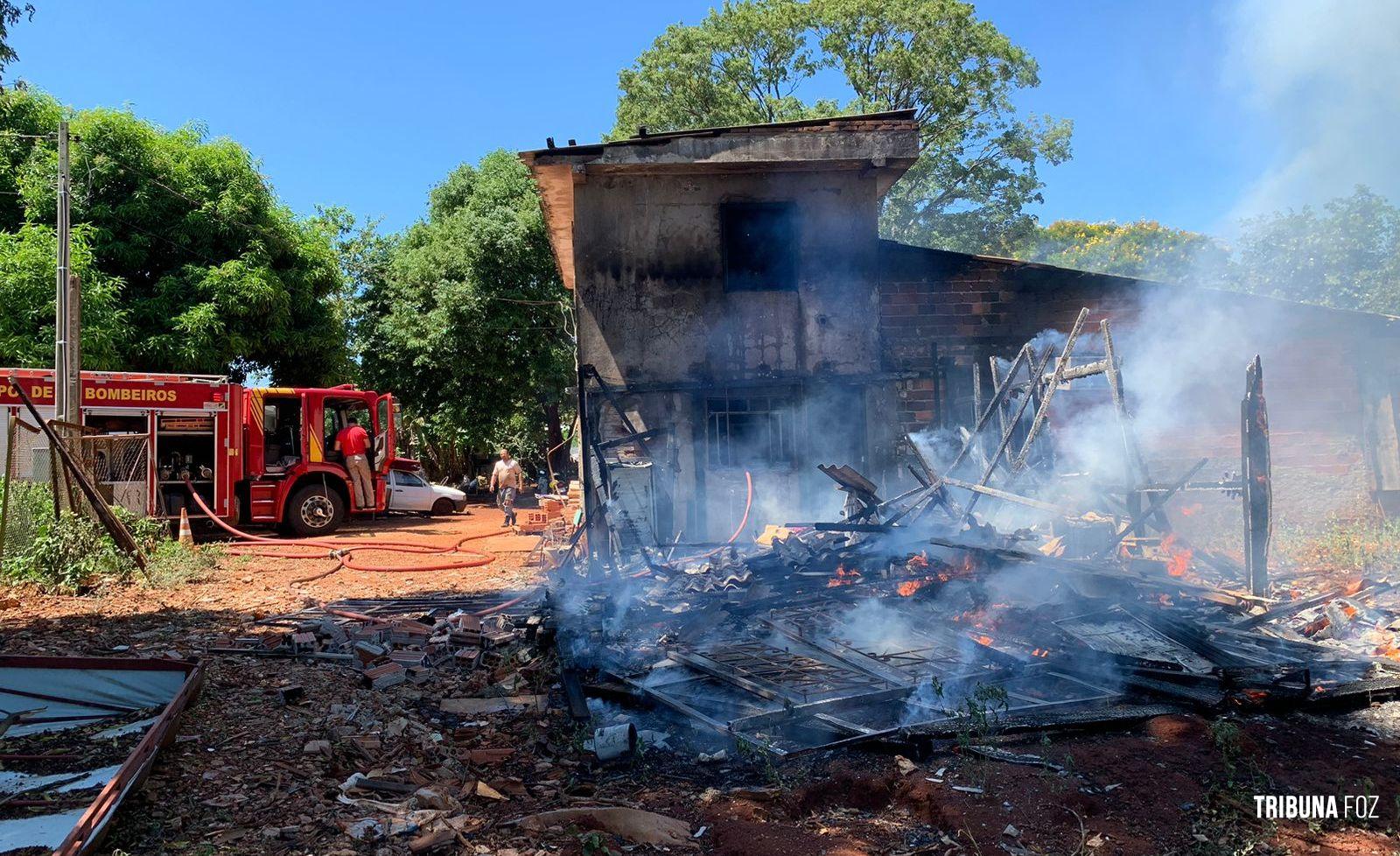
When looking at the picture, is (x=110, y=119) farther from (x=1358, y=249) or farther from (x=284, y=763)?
(x=1358, y=249)

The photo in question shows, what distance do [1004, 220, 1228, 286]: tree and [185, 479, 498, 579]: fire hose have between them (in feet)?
77.9

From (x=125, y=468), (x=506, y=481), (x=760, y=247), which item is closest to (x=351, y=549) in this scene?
(x=125, y=468)

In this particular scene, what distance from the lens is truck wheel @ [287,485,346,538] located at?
16.4 meters

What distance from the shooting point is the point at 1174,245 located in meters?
36.2

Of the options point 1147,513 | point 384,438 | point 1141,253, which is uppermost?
point 1141,253

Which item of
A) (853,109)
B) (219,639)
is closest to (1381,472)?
(219,639)

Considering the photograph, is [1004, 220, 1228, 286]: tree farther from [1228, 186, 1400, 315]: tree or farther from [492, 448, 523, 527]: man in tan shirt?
[492, 448, 523, 527]: man in tan shirt

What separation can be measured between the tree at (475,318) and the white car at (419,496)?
2.62 meters

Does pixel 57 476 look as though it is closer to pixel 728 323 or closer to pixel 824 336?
pixel 728 323

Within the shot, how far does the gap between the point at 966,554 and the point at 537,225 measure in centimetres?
1852

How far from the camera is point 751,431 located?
11.5m

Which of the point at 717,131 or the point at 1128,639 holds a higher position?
the point at 717,131

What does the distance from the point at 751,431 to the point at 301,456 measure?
10697 millimetres

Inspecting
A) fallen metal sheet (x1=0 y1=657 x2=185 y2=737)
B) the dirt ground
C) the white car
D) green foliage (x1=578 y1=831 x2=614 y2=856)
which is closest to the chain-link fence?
fallen metal sheet (x1=0 y1=657 x2=185 y2=737)
